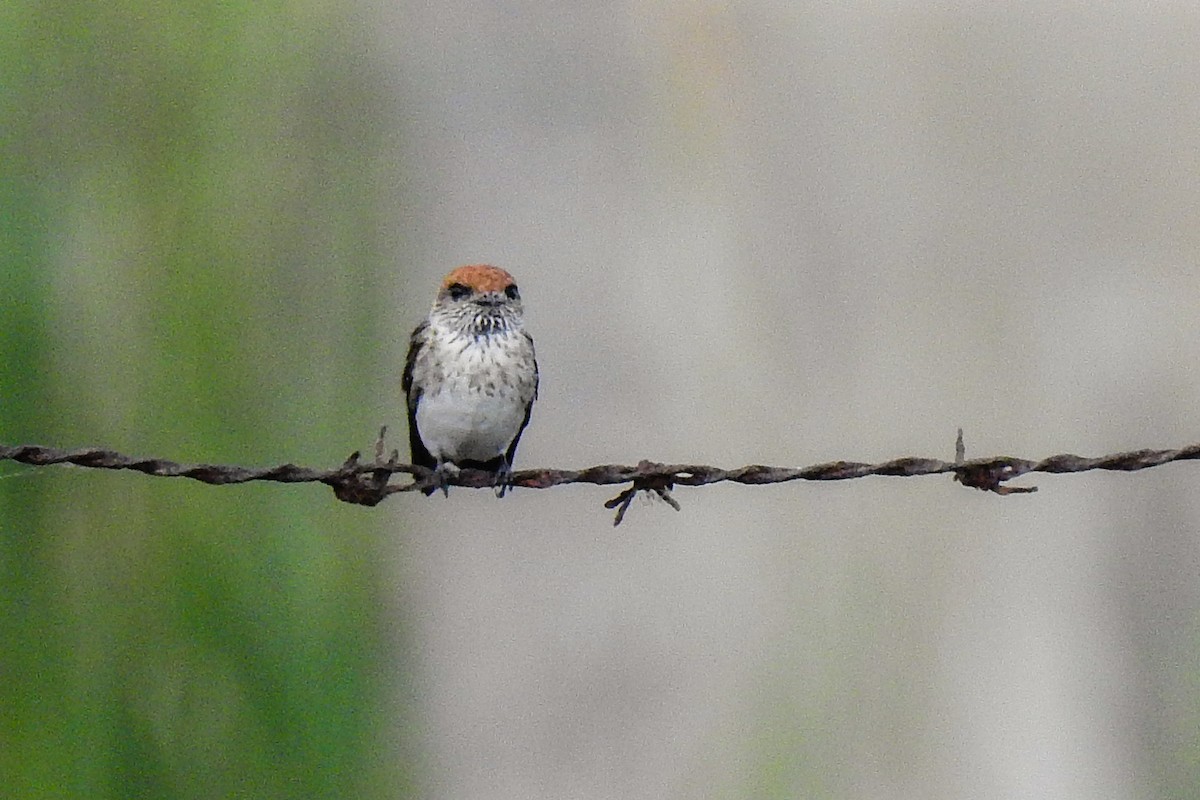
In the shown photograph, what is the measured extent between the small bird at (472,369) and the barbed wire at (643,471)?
101 centimetres

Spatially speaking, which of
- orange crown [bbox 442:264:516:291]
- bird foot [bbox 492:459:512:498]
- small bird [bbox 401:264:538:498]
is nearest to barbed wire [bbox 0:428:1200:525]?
bird foot [bbox 492:459:512:498]

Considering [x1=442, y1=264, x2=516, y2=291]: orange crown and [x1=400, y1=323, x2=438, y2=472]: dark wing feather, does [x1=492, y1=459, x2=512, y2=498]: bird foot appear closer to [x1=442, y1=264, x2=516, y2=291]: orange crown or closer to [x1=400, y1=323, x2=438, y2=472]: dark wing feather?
[x1=400, y1=323, x2=438, y2=472]: dark wing feather

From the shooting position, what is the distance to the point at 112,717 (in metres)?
4.31

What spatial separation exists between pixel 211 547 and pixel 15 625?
2.34 feet

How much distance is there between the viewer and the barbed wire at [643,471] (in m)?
1.99

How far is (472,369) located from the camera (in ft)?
11.3

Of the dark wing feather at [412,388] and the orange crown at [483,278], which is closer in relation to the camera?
the orange crown at [483,278]

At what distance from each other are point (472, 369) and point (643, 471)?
4.26 feet

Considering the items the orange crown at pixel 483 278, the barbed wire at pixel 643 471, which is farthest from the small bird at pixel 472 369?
the barbed wire at pixel 643 471

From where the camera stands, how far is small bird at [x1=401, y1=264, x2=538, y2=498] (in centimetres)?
345

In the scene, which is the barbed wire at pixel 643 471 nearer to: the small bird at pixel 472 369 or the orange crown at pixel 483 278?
the small bird at pixel 472 369

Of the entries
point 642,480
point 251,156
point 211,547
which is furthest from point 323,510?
point 642,480

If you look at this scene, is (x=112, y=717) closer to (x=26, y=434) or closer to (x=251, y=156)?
(x=26, y=434)

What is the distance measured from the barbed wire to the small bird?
1.01m
